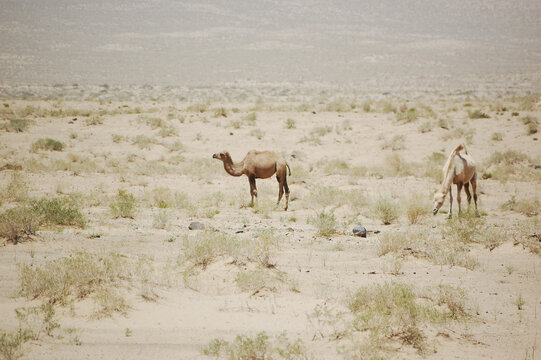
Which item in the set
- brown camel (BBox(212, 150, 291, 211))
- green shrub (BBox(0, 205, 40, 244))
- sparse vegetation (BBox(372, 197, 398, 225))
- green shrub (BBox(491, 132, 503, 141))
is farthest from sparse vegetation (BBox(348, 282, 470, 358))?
green shrub (BBox(491, 132, 503, 141))

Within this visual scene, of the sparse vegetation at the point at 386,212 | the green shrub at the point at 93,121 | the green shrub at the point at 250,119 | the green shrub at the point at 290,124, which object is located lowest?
the sparse vegetation at the point at 386,212

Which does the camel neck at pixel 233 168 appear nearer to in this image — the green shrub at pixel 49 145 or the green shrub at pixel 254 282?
the green shrub at pixel 254 282

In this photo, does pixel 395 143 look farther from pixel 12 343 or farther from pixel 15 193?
pixel 12 343

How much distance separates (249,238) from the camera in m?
10.3

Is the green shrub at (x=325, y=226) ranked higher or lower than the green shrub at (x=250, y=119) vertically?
lower

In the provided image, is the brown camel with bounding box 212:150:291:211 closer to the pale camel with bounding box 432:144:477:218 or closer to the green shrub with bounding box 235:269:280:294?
the pale camel with bounding box 432:144:477:218

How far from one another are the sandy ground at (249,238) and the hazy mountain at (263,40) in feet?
147

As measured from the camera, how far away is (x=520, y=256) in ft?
31.7

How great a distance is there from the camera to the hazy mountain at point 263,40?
72.9m

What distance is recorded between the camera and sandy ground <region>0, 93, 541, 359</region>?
21.0ft

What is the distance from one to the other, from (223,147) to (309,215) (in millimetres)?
11104

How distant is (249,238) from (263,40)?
3749 inches

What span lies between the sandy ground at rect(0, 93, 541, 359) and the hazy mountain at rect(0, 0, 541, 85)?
147ft

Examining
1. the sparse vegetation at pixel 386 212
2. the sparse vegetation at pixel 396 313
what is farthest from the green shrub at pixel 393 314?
the sparse vegetation at pixel 386 212
